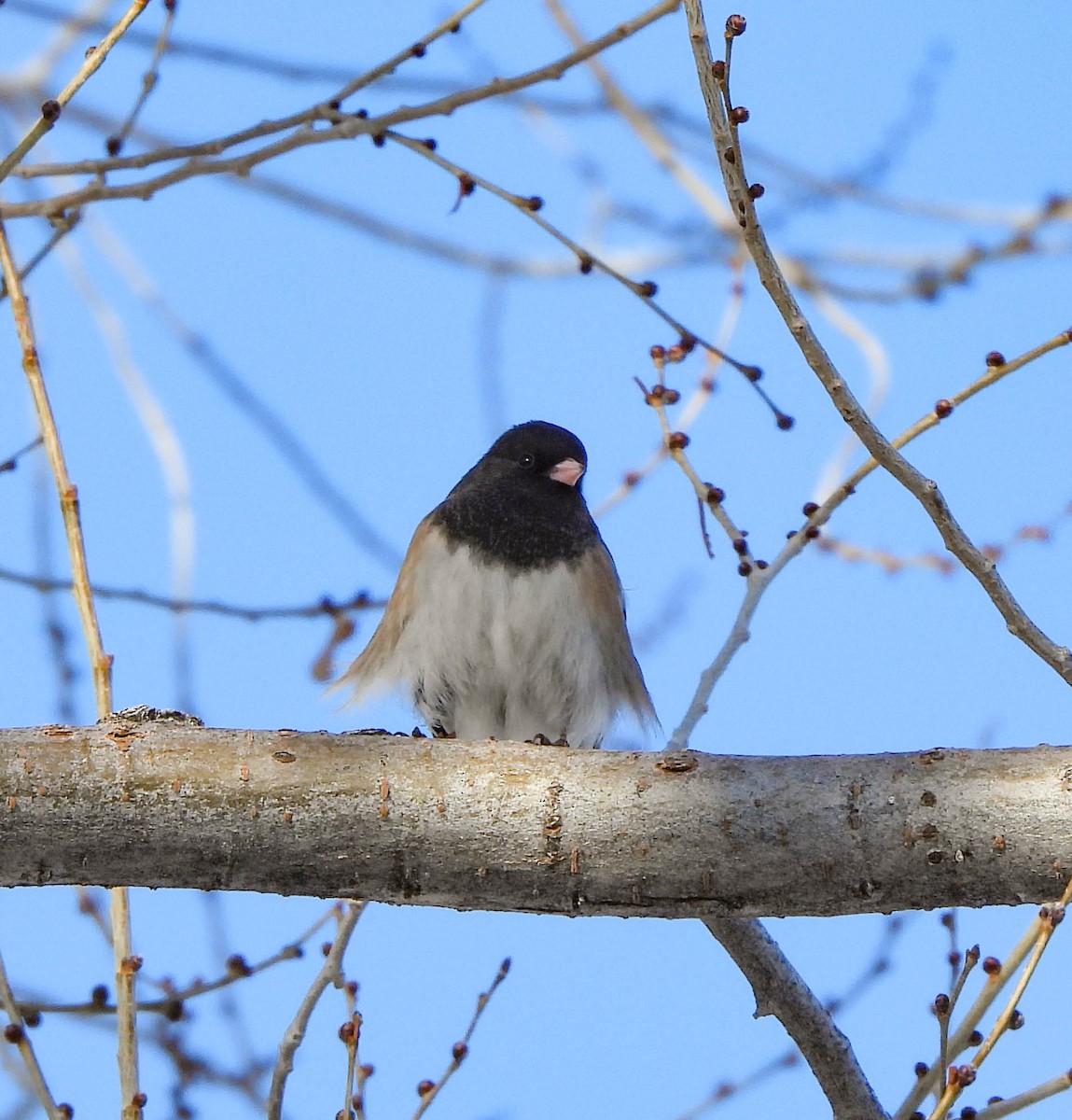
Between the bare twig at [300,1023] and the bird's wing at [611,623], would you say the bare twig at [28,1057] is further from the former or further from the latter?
the bird's wing at [611,623]

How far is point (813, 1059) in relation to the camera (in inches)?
75.9

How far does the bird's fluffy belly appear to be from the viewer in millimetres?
2770

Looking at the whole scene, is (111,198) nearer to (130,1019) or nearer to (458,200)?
(458,200)

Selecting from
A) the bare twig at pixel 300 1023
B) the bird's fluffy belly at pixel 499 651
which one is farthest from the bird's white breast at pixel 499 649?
the bare twig at pixel 300 1023

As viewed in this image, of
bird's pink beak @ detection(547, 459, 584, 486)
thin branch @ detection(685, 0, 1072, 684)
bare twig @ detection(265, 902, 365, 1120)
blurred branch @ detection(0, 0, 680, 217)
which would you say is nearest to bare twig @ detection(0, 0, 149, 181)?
blurred branch @ detection(0, 0, 680, 217)

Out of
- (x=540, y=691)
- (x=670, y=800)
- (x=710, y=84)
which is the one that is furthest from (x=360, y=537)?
(x=710, y=84)

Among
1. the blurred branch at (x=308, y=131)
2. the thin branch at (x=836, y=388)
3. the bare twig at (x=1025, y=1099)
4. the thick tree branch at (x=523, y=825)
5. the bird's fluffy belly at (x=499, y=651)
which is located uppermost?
the blurred branch at (x=308, y=131)

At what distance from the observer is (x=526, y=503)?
2932mm

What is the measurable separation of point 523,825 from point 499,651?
111 centimetres

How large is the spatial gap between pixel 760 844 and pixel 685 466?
771mm

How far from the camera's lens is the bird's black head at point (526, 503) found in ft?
9.32

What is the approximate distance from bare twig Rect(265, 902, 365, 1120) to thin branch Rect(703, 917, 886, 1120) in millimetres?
508

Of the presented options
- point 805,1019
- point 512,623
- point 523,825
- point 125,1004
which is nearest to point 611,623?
point 512,623

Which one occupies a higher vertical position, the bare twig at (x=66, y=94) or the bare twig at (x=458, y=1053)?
the bare twig at (x=66, y=94)
